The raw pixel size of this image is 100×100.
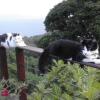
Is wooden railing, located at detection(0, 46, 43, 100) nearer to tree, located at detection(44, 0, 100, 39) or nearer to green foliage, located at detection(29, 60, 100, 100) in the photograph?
green foliage, located at detection(29, 60, 100, 100)

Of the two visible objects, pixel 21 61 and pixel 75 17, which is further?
pixel 75 17

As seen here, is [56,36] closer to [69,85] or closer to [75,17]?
[75,17]

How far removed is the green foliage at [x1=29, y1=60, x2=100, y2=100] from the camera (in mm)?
1320

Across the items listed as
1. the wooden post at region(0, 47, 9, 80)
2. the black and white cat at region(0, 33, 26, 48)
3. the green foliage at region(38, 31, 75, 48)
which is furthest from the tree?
the wooden post at region(0, 47, 9, 80)

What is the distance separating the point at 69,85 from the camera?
5.24ft

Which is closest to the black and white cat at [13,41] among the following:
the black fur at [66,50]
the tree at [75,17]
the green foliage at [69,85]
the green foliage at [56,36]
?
the black fur at [66,50]

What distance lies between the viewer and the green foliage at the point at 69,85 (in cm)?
132

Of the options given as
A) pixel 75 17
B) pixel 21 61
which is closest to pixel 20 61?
pixel 21 61

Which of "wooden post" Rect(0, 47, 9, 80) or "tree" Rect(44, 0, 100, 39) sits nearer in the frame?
"wooden post" Rect(0, 47, 9, 80)

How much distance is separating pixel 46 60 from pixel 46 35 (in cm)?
1310

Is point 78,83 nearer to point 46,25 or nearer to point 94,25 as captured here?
point 94,25

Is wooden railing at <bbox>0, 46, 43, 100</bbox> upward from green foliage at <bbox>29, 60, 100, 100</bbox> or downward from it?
downward

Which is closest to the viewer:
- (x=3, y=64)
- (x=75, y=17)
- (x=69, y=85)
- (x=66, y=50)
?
(x=69, y=85)

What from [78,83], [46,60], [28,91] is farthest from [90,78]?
[46,60]
